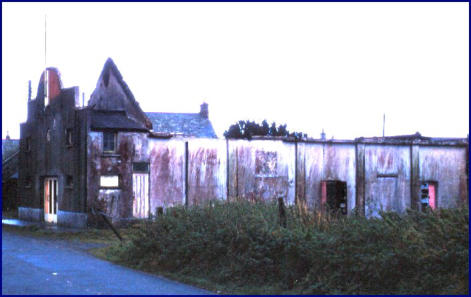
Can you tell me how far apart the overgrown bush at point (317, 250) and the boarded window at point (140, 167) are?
14.2 meters

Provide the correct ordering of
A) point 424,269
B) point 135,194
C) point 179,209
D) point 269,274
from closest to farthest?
point 424,269 < point 269,274 < point 179,209 < point 135,194

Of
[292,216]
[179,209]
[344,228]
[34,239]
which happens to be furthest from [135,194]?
[344,228]

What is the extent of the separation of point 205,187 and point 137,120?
4.31 m

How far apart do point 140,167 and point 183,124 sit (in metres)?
23.1

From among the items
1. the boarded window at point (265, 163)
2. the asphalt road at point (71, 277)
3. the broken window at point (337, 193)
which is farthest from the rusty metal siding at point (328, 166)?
the asphalt road at point (71, 277)

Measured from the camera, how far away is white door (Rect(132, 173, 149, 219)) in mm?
29188

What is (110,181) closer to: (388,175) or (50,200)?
(50,200)

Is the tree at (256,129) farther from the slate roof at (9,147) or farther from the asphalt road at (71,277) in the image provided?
the asphalt road at (71,277)

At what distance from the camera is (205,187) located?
30406mm

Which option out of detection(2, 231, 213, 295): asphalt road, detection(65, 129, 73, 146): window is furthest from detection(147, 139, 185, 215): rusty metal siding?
detection(2, 231, 213, 295): asphalt road

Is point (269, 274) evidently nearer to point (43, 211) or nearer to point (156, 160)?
point (156, 160)

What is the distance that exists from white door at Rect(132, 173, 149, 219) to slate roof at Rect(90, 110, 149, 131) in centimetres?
211

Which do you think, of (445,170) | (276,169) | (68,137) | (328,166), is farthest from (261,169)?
(445,170)

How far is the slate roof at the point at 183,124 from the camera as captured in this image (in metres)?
51.1
